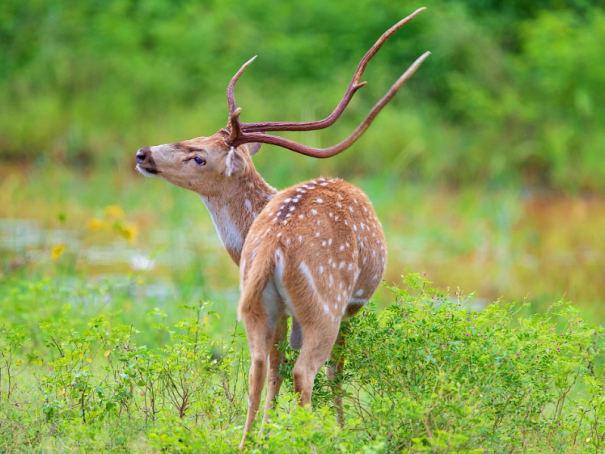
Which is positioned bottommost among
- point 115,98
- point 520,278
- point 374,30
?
point 520,278

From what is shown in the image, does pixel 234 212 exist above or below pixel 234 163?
below

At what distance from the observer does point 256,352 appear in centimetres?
393

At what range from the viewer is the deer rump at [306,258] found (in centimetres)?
383

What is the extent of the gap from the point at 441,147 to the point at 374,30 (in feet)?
16.1

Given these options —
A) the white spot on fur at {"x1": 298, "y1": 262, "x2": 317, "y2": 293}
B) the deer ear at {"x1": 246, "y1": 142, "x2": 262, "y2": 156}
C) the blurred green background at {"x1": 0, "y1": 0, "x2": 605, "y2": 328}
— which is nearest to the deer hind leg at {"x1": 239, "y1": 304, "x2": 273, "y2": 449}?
the white spot on fur at {"x1": 298, "y1": 262, "x2": 317, "y2": 293}

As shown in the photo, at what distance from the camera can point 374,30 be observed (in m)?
18.8

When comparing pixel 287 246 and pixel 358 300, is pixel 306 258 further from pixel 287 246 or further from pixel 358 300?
pixel 358 300

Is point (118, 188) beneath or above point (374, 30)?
beneath

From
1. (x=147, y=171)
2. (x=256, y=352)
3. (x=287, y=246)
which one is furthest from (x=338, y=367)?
(x=147, y=171)

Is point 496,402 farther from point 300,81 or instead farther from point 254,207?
point 300,81

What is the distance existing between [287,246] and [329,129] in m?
11.6

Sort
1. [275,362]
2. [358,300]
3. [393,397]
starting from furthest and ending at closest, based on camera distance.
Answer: [358,300] < [275,362] < [393,397]

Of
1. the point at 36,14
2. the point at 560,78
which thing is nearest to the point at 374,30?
the point at 560,78

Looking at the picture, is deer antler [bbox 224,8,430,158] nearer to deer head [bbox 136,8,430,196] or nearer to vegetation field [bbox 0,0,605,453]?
deer head [bbox 136,8,430,196]
